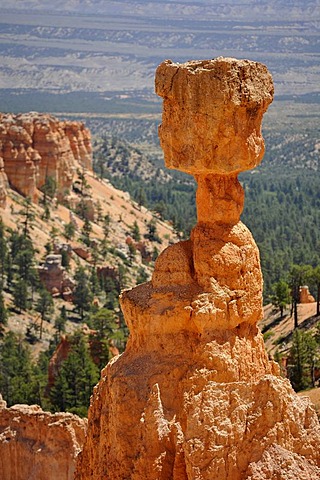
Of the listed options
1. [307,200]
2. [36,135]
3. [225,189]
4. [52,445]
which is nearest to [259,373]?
[225,189]

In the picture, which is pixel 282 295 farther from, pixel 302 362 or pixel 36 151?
pixel 36 151

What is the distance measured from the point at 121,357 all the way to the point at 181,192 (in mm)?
175738

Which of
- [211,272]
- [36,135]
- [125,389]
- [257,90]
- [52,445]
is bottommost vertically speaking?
[52,445]

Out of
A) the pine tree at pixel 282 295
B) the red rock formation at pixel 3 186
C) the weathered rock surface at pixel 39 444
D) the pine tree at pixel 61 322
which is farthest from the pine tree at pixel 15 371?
the red rock formation at pixel 3 186

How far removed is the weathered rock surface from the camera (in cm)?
2331

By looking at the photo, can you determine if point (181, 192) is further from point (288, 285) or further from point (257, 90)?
point (257, 90)

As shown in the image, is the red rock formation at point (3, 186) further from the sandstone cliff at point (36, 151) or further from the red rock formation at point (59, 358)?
the red rock formation at point (59, 358)

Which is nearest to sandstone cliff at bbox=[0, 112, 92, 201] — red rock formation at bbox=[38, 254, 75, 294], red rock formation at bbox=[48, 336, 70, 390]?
red rock formation at bbox=[38, 254, 75, 294]

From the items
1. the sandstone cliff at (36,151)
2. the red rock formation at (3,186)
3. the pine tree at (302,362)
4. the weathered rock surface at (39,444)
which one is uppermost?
the sandstone cliff at (36,151)

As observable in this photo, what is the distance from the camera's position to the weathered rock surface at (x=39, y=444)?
23.3 m

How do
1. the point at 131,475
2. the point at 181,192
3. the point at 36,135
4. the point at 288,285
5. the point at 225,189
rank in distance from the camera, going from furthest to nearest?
the point at 181,192, the point at 36,135, the point at 288,285, the point at 225,189, the point at 131,475

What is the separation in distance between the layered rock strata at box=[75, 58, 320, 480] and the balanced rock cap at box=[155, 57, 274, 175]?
16mm

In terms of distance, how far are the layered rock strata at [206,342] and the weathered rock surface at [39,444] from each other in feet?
23.1

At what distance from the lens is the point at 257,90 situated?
15539mm
